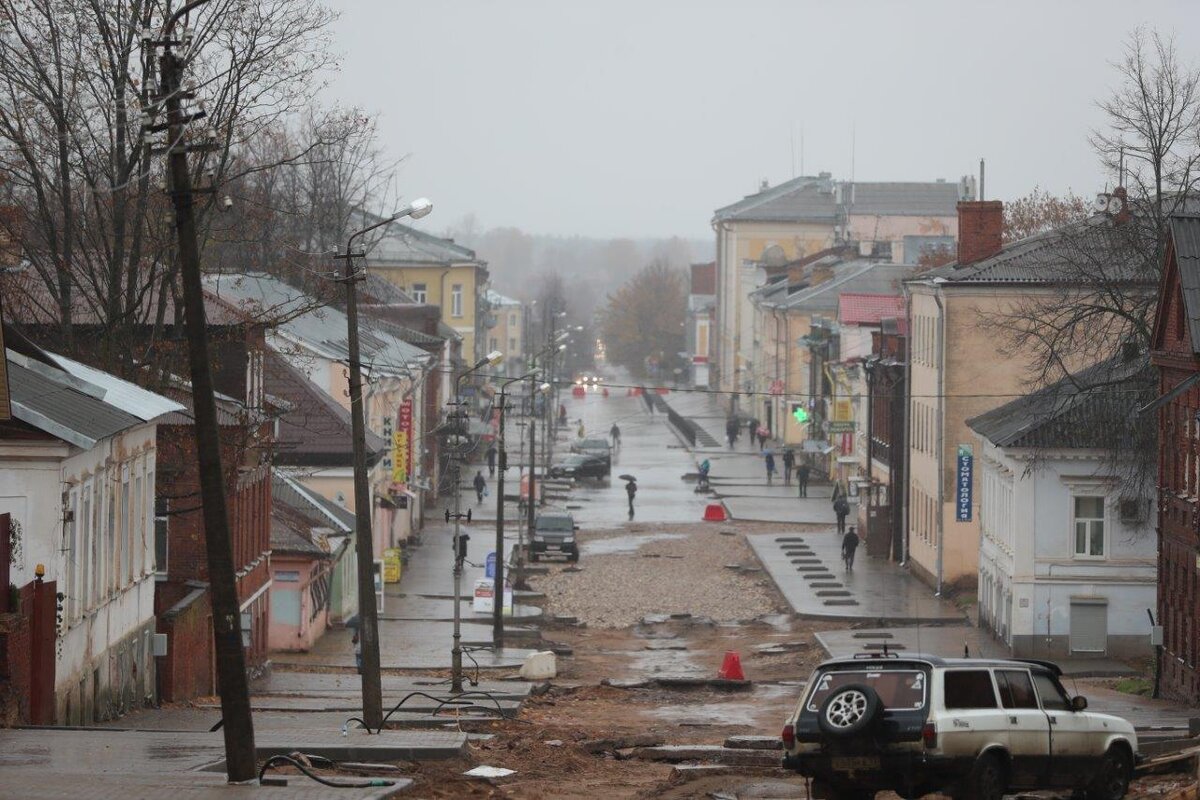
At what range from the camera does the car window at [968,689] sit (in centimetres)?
1702

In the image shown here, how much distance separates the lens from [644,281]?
194 metres

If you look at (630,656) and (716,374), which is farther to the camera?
Answer: (716,374)

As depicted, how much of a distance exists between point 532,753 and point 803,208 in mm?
120290

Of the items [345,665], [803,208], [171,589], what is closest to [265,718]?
[171,589]

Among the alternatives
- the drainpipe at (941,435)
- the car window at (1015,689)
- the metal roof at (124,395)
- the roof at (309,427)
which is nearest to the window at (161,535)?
the metal roof at (124,395)

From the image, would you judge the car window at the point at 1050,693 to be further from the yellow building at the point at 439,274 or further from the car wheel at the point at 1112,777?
the yellow building at the point at 439,274

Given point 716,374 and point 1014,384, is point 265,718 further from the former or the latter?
point 716,374

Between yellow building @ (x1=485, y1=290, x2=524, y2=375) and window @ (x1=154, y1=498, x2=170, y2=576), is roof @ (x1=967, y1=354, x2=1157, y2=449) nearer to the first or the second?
window @ (x1=154, y1=498, x2=170, y2=576)

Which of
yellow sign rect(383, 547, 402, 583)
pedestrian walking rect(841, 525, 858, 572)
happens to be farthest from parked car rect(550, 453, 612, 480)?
yellow sign rect(383, 547, 402, 583)

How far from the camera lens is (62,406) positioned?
979 inches

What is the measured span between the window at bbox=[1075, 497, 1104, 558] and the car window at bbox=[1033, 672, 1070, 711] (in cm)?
2403

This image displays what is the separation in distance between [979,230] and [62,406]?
33.8m

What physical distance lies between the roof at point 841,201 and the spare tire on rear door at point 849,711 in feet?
397

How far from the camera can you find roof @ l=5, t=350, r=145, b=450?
23328 mm
